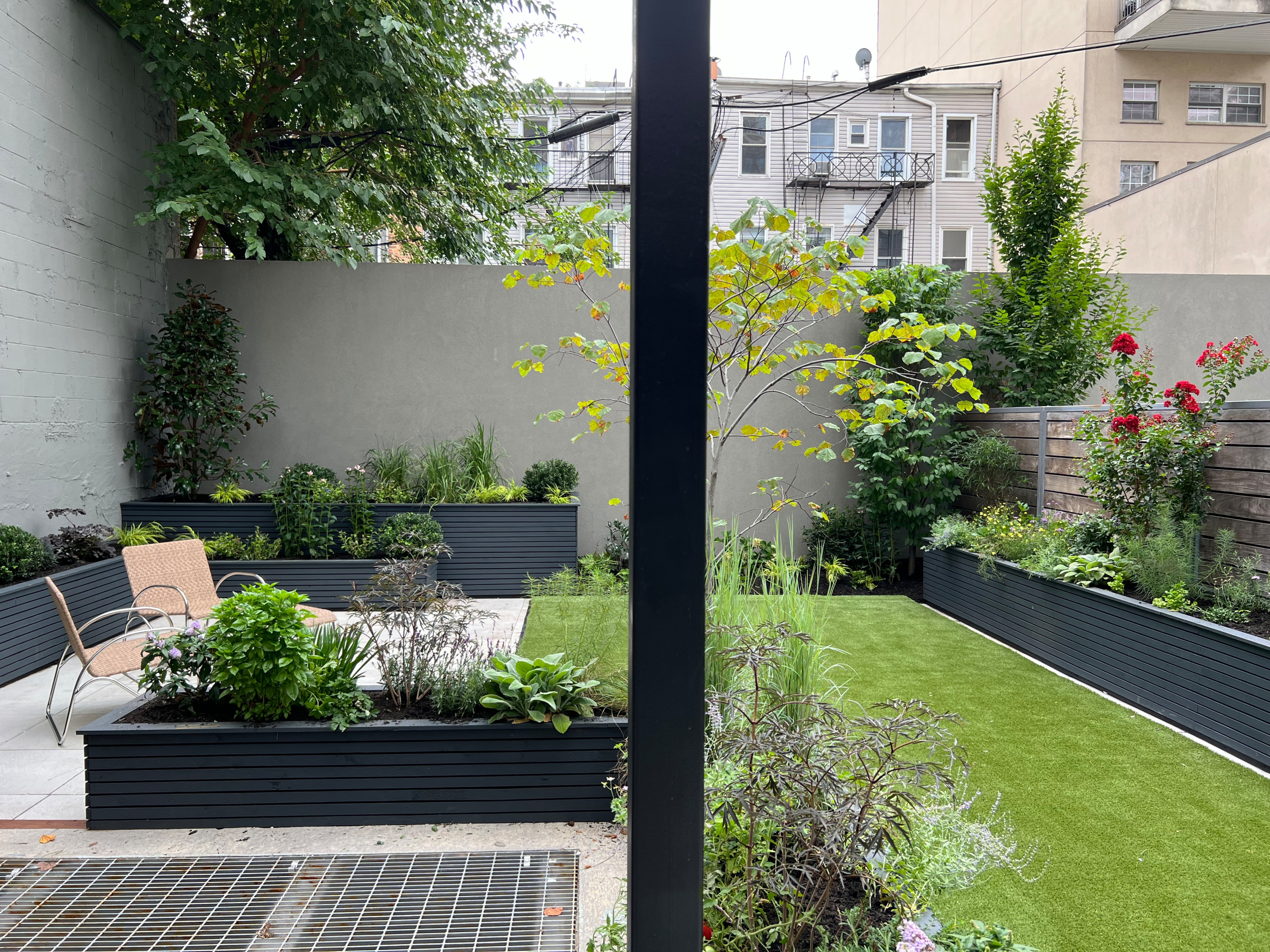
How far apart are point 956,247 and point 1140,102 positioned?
11.6 feet

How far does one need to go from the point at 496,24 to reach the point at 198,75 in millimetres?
2950

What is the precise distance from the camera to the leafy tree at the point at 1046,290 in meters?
6.98

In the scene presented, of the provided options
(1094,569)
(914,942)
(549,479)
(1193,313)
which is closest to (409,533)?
(549,479)

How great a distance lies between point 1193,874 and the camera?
8.45ft

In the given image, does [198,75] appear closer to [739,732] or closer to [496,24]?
[496,24]

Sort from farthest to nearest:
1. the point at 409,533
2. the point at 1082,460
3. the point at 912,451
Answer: the point at 912,451 → the point at 409,533 → the point at 1082,460

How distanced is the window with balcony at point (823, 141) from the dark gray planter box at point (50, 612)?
13.1 meters

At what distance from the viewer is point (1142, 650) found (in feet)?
13.8

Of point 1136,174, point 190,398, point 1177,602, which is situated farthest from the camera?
point 1136,174

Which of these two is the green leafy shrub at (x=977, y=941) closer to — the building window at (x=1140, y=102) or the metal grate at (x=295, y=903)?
the metal grate at (x=295, y=903)

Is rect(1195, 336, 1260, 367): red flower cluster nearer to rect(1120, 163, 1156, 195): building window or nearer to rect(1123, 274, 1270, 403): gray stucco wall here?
rect(1123, 274, 1270, 403): gray stucco wall

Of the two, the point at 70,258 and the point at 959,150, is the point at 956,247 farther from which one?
the point at 70,258

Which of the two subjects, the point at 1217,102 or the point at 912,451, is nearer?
the point at 912,451

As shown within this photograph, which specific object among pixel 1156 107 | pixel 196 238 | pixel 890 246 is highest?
pixel 1156 107
